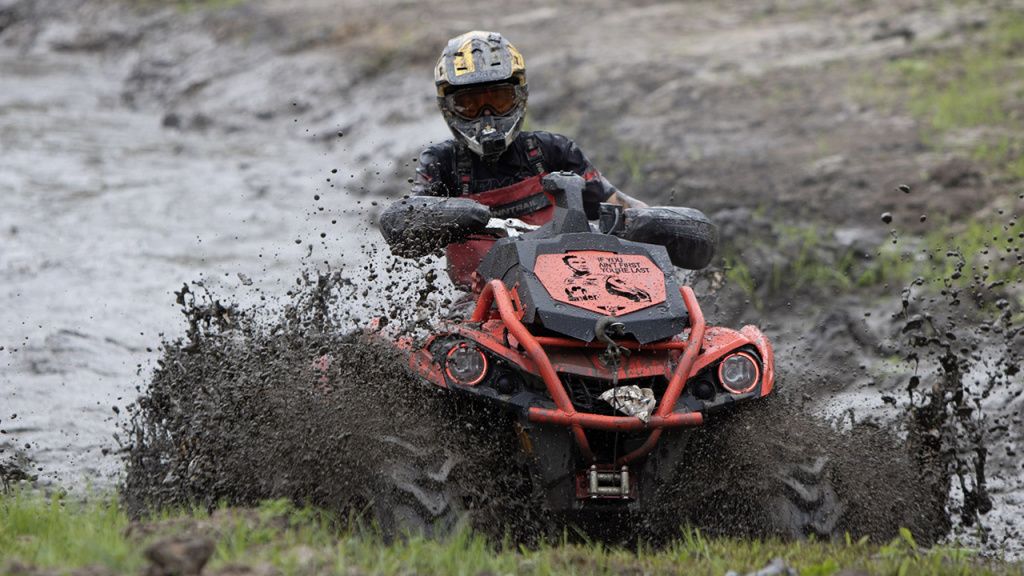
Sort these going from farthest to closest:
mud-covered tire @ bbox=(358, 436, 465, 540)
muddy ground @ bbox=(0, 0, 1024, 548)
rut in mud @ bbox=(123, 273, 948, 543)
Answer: muddy ground @ bbox=(0, 0, 1024, 548)
rut in mud @ bbox=(123, 273, 948, 543)
mud-covered tire @ bbox=(358, 436, 465, 540)

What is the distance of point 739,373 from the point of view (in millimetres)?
6078

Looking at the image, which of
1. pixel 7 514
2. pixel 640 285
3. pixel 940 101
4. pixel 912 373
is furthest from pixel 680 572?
pixel 940 101

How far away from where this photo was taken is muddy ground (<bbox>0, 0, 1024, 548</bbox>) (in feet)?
31.2

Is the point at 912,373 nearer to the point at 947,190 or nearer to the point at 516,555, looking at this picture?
the point at 947,190

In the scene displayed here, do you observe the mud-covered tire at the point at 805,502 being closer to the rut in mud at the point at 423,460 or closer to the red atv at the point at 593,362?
the rut in mud at the point at 423,460

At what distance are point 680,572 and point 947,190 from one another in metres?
7.76

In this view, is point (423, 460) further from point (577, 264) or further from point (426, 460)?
point (577, 264)

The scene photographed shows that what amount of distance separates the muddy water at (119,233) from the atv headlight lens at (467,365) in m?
1.59

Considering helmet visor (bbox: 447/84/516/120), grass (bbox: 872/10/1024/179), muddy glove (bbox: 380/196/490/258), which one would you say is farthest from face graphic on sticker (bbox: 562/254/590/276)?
grass (bbox: 872/10/1024/179)

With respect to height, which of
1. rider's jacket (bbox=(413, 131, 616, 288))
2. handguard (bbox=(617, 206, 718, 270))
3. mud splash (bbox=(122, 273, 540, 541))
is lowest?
mud splash (bbox=(122, 273, 540, 541))

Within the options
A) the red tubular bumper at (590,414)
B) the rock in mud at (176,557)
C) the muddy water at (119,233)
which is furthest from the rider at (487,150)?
the rock in mud at (176,557)

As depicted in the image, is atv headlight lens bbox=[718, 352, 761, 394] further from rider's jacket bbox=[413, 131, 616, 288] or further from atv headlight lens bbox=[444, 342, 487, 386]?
rider's jacket bbox=[413, 131, 616, 288]

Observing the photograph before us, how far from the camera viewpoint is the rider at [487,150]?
7.27 m

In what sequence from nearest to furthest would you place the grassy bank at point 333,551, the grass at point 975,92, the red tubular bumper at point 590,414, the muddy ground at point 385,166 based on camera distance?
the grassy bank at point 333,551, the red tubular bumper at point 590,414, the muddy ground at point 385,166, the grass at point 975,92
